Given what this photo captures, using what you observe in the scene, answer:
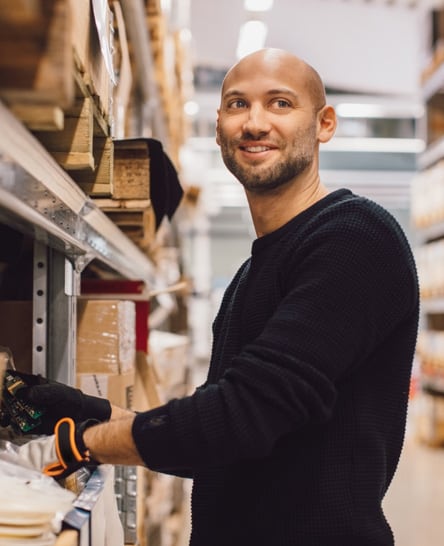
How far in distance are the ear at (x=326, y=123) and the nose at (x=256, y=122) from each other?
0.19 metres

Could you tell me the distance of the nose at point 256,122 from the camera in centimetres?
179

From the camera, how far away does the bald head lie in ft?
5.98

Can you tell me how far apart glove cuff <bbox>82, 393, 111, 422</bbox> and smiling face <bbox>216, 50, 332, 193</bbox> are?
1.99ft

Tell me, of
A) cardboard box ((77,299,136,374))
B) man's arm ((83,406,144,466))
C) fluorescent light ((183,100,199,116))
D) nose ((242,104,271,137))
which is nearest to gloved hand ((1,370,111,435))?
man's arm ((83,406,144,466))

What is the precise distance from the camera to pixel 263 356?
143 cm

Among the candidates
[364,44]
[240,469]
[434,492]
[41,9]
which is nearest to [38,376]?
[240,469]

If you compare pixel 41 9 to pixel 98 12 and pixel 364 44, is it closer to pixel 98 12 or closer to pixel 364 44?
pixel 98 12

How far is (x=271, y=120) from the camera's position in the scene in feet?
5.90

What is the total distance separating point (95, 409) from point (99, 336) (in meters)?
0.38

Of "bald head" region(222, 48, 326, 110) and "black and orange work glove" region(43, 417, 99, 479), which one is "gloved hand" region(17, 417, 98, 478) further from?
"bald head" region(222, 48, 326, 110)

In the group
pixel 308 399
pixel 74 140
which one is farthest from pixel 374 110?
pixel 308 399

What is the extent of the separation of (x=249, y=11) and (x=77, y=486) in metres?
8.49


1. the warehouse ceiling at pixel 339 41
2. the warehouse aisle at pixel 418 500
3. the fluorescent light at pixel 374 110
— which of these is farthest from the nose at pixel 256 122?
the fluorescent light at pixel 374 110

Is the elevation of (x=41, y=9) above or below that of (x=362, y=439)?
above
